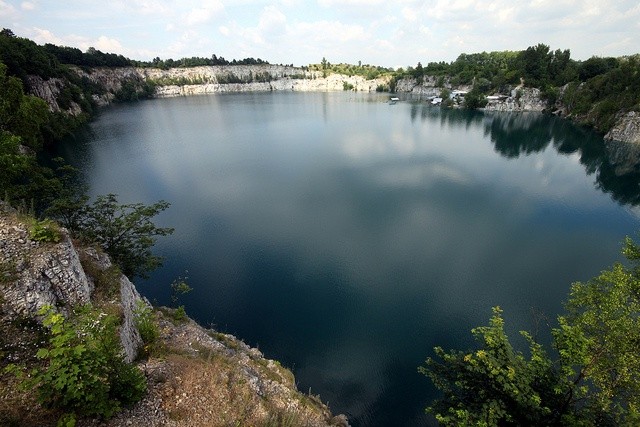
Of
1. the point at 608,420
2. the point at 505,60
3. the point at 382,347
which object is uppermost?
the point at 505,60

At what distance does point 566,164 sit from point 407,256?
55.3 meters

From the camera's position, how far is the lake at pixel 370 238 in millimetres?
23984

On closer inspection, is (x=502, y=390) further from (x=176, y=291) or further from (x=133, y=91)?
(x=133, y=91)

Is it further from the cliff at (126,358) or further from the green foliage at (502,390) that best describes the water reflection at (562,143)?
the cliff at (126,358)

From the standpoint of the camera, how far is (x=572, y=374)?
1274 cm

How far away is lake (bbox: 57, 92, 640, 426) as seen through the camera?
78.7 ft

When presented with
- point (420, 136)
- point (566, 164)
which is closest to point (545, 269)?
point (566, 164)

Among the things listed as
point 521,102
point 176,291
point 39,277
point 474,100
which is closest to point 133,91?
point 474,100

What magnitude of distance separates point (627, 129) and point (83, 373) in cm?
11151

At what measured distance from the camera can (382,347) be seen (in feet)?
78.0

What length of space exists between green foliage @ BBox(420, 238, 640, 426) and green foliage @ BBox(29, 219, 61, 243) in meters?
17.5

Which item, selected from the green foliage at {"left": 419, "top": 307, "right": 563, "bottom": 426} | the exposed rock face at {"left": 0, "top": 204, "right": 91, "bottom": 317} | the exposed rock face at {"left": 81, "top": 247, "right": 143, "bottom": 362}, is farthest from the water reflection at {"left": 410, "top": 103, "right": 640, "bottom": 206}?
the exposed rock face at {"left": 0, "top": 204, "right": 91, "bottom": 317}

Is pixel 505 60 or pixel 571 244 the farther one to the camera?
pixel 505 60

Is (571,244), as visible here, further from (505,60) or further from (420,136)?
(505,60)
